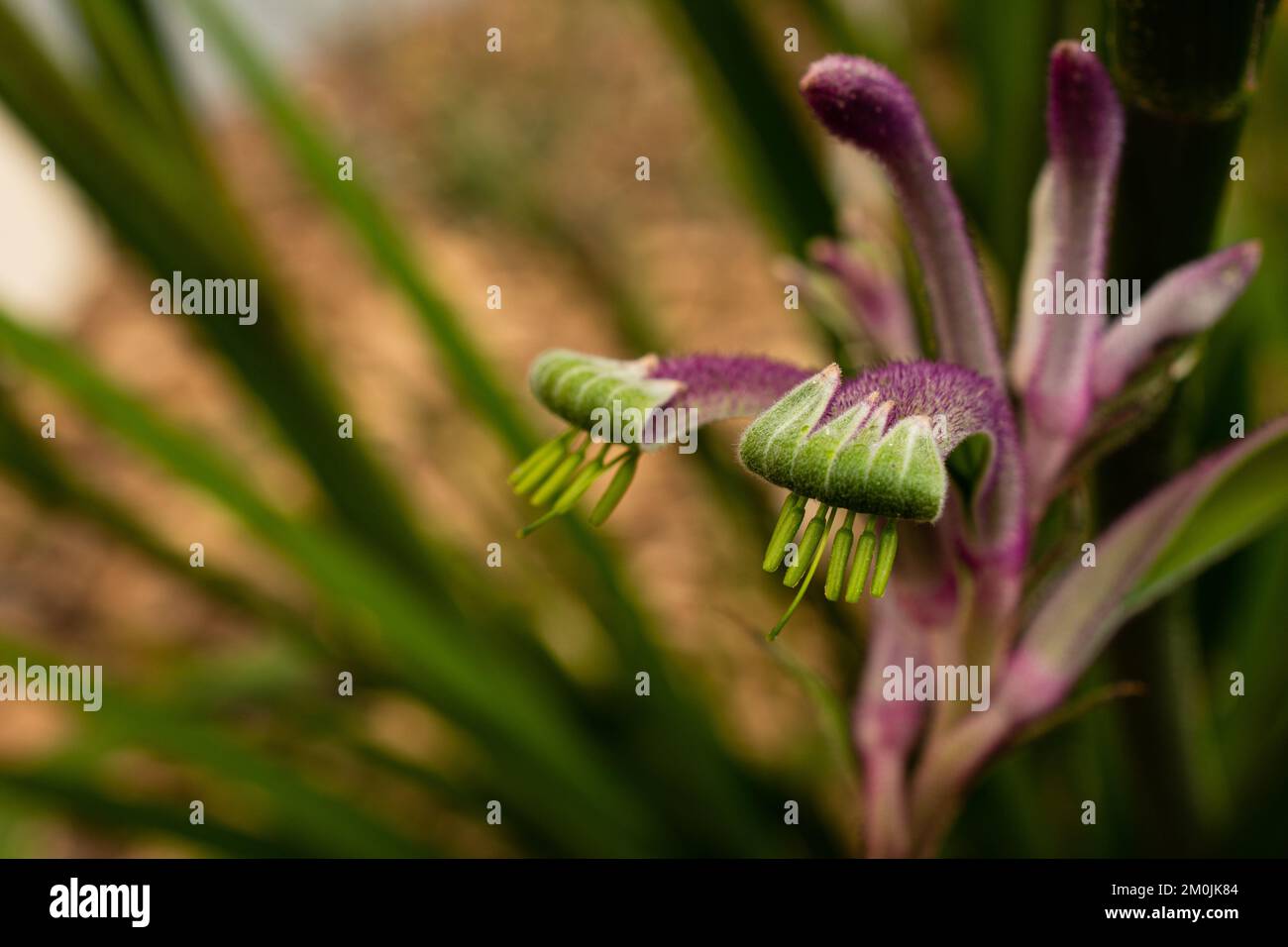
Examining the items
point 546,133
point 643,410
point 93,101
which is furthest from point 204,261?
point 546,133

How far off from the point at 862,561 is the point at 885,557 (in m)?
0.01

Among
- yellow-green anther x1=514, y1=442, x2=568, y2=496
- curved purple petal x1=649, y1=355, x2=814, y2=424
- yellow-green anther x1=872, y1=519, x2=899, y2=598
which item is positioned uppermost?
curved purple petal x1=649, y1=355, x2=814, y2=424

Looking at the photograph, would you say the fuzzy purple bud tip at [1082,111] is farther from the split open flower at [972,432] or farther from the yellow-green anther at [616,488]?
the yellow-green anther at [616,488]

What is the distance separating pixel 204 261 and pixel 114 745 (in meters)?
0.29

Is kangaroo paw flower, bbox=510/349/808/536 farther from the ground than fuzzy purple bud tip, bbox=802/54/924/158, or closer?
closer

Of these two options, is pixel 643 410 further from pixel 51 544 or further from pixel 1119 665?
pixel 51 544

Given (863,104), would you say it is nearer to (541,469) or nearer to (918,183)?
(918,183)

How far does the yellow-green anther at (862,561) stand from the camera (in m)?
0.29

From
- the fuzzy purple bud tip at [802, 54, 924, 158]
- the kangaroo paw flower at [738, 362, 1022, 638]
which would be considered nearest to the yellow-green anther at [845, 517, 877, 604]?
the kangaroo paw flower at [738, 362, 1022, 638]

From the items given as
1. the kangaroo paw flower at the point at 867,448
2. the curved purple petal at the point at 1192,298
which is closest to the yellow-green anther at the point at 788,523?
the kangaroo paw flower at the point at 867,448

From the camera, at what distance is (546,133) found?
7.55 ft

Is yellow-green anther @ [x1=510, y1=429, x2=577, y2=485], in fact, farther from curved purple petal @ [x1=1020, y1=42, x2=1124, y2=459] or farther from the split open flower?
curved purple petal @ [x1=1020, y1=42, x2=1124, y2=459]

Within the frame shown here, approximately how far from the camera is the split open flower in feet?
0.99

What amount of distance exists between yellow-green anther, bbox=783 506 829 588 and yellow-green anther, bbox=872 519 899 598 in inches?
0.6
